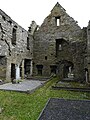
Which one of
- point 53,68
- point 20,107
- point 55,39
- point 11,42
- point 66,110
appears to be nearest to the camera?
point 66,110

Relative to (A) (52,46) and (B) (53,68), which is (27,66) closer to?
(B) (53,68)

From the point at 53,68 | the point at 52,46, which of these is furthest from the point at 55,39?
the point at 53,68

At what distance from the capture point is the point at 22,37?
1892 cm

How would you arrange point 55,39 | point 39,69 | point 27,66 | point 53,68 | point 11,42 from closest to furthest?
point 11,42
point 27,66
point 55,39
point 53,68
point 39,69

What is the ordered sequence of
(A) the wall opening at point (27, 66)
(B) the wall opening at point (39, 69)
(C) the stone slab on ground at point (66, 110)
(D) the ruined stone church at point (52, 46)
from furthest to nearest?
(B) the wall opening at point (39, 69)
(A) the wall opening at point (27, 66)
(D) the ruined stone church at point (52, 46)
(C) the stone slab on ground at point (66, 110)

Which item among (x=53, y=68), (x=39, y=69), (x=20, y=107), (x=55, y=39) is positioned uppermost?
(x=55, y=39)

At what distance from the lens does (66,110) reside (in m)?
6.53

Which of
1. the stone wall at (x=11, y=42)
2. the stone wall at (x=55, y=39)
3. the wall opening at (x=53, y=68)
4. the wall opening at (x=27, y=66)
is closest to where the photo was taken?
the stone wall at (x=11, y=42)

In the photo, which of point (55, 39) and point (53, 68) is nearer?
point (55, 39)

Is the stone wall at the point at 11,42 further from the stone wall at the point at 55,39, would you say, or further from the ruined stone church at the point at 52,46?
the stone wall at the point at 55,39

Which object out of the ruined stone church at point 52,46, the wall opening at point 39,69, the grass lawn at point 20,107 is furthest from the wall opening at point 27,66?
the grass lawn at point 20,107

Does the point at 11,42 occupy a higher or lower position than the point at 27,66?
higher

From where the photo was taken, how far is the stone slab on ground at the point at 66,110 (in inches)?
230

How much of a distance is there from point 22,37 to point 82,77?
8.80 meters
